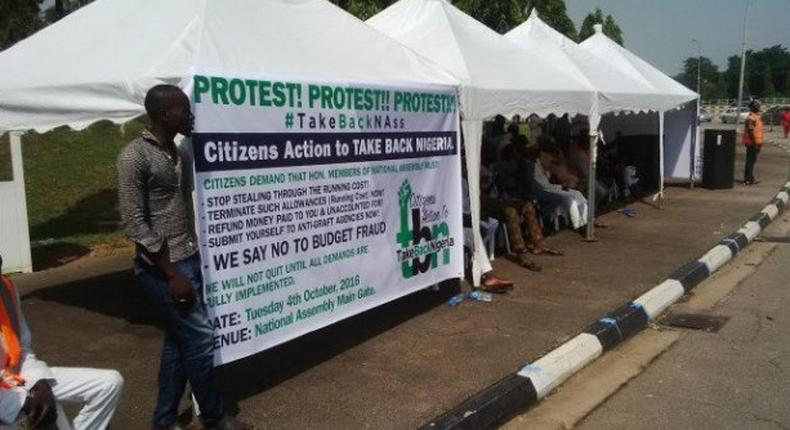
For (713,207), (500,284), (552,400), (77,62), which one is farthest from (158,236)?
(713,207)

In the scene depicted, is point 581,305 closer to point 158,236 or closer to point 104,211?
point 158,236

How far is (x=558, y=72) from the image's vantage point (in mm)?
9047

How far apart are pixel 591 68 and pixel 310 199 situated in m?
7.40

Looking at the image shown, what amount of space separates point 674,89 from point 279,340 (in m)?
→ 11.6

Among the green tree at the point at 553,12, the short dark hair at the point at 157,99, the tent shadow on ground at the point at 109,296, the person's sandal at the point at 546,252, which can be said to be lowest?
the person's sandal at the point at 546,252

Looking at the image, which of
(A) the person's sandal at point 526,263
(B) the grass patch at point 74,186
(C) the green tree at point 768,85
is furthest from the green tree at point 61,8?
(C) the green tree at point 768,85

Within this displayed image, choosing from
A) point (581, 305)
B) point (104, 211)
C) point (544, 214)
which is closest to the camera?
point (581, 305)

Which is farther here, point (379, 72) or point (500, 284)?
point (500, 284)

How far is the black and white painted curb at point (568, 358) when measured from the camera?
4336mm

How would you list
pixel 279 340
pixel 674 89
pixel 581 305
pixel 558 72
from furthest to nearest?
pixel 674 89
pixel 558 72
pixel 581 305
pixel 279 340

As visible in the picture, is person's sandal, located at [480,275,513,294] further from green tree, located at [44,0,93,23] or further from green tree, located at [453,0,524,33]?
green tree, located at [44,0,93,23]

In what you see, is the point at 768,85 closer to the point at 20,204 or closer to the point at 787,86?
the point at 787,86

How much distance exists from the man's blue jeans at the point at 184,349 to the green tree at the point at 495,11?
1951 cm

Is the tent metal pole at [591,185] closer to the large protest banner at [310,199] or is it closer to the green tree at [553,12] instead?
the large protest banner at [310,199]
